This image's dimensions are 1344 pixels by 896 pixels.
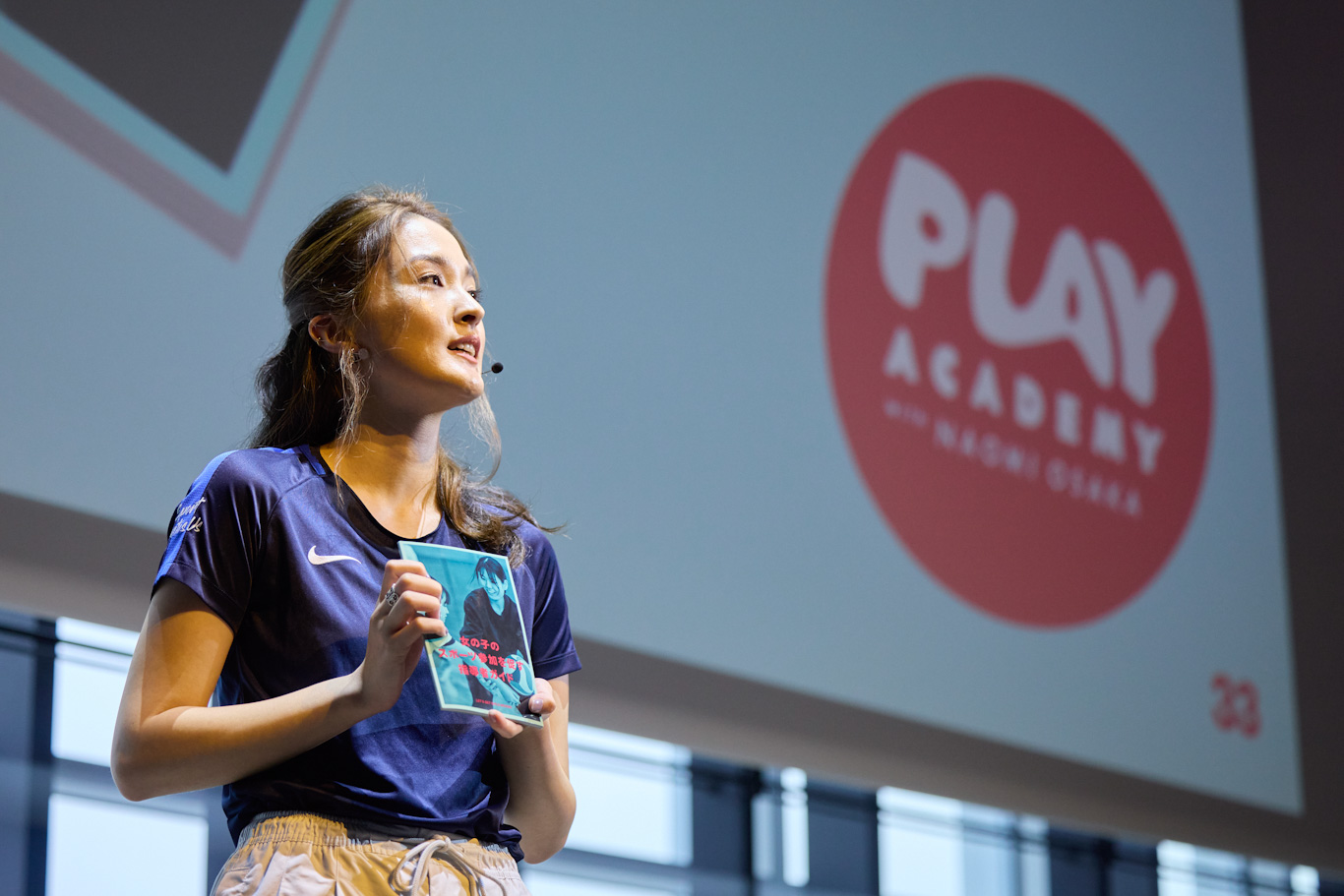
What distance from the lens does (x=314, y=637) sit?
3.73ft

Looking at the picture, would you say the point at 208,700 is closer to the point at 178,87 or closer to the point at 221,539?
the point at 221,539

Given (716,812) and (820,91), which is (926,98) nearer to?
(820,91)

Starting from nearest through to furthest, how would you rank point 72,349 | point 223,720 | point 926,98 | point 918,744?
point 223,720, point 72,349, point 918,744, point 926,98

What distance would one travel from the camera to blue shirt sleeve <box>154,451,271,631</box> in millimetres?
1111

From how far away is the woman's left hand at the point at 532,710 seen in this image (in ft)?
3.42

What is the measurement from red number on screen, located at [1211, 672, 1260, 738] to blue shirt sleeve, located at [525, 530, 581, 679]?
2982 mm

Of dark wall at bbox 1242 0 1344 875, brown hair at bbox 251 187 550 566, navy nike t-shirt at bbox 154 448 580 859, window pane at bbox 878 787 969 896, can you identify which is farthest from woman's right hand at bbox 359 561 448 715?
dark wall at bbox 1242 0 1344 875

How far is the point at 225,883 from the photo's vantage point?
1.07 m

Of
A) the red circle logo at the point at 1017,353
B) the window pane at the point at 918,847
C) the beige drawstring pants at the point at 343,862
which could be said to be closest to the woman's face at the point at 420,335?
the beige drawstring pants at the point at 343,862

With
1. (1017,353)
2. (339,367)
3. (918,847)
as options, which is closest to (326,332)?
(339,367)

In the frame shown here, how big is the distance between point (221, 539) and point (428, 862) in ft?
1.00

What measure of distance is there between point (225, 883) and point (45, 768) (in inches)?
67.9

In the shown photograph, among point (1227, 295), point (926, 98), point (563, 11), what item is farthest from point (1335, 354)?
point (563, 11)

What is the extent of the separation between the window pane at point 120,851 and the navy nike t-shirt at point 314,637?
153 cm
